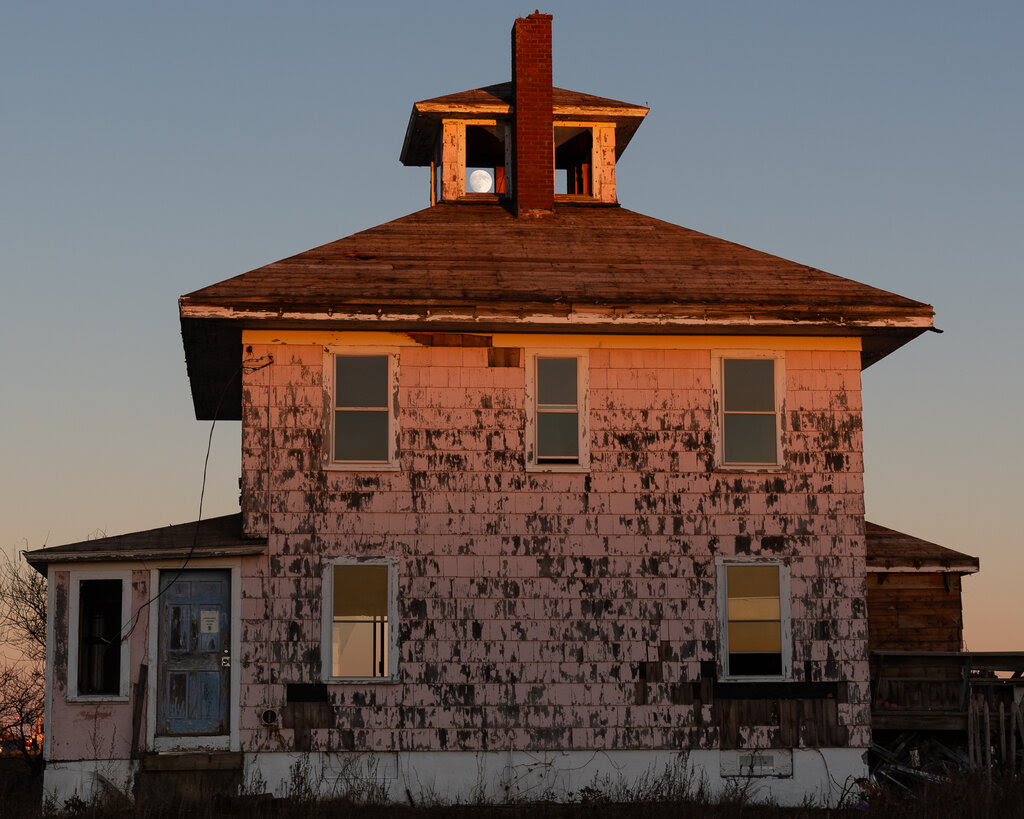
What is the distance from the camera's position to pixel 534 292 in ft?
65.5

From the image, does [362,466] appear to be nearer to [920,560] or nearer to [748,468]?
[748,468]

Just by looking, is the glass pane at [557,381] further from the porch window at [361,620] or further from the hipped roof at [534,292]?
the porch window at [361,620]

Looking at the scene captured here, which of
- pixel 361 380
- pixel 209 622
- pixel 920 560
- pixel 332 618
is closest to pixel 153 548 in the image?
pixel 209 622

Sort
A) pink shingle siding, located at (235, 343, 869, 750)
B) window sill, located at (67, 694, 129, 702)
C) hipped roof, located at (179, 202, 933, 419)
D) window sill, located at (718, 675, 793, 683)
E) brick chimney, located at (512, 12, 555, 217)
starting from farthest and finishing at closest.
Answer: brick chimney, located at (512, 12, 555, 217), window sill, located at (718, 675, 793, 683), hipped roof, located at (179, 202, 933, 419), pink shingle siding, located at (235, 343, 869, 750), window sill, located at (67, 694, 129, 702)

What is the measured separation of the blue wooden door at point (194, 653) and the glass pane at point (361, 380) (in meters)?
2.98

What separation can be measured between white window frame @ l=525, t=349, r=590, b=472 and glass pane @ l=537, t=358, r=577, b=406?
0.07m

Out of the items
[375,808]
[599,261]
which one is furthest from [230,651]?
[599,261]

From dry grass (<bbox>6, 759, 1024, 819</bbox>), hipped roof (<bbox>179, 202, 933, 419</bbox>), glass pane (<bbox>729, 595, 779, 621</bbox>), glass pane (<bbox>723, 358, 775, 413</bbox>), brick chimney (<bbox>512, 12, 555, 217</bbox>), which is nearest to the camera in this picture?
dry grass (<bbox>6, 759, 1024, 819</bbox>)

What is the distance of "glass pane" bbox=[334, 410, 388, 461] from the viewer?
19.7 m

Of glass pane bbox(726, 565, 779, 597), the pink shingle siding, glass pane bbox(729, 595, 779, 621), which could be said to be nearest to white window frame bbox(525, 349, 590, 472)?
the pink shingle siding

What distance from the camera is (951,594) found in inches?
858

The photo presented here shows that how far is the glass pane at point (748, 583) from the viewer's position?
65.4 ft

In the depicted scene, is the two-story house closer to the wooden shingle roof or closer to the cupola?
the wooden shingle roof

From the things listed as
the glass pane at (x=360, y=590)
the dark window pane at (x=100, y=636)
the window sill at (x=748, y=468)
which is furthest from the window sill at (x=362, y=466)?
the window sill at (x=748, y=468)
